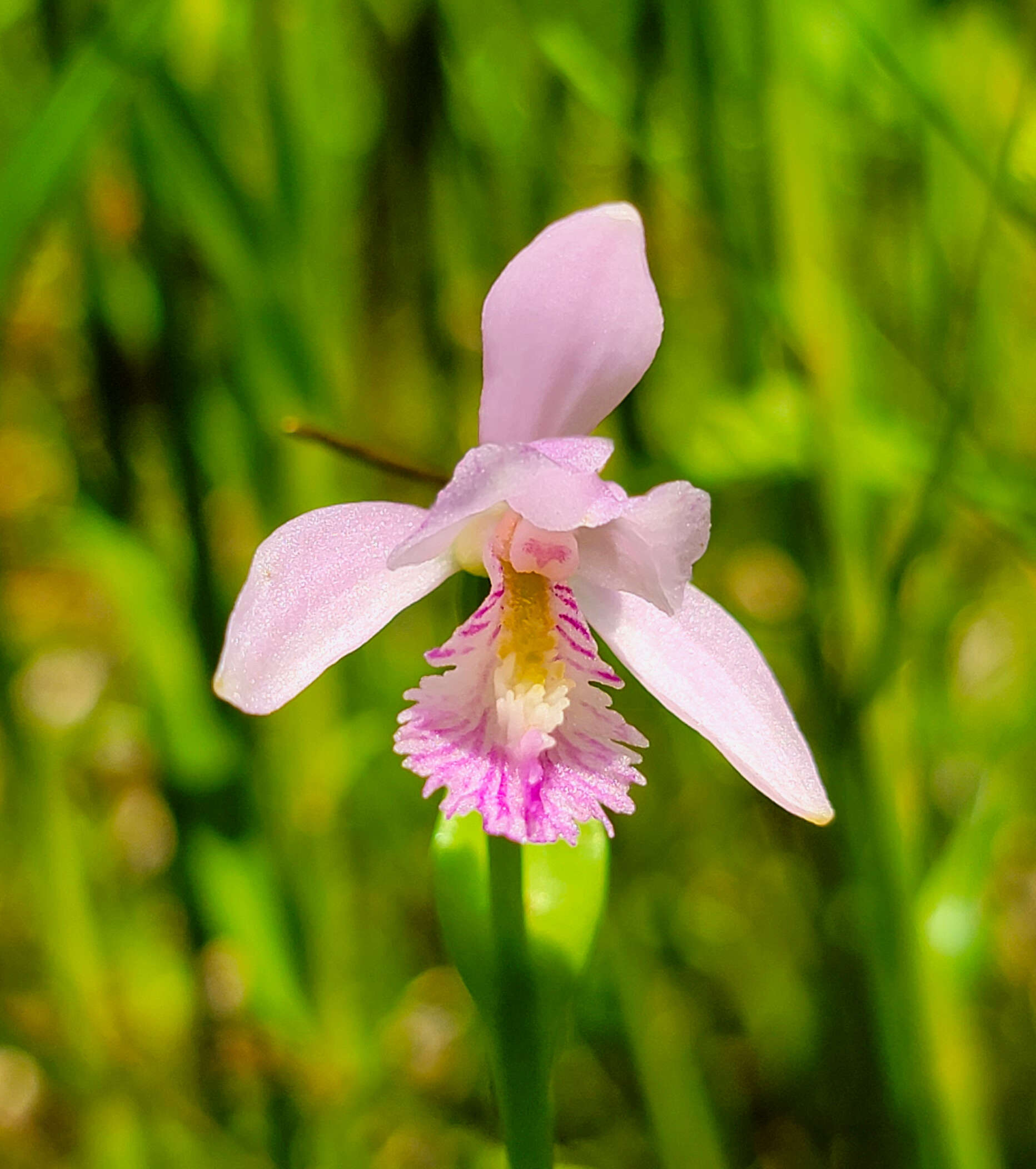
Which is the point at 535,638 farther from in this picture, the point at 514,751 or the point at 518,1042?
the point at 518,1042

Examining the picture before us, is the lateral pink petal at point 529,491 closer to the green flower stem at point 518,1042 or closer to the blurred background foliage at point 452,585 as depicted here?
the green flower stem at point 518,1042

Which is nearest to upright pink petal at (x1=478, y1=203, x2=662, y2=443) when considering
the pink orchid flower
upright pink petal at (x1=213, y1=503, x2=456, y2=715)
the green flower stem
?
the pink orchid flower

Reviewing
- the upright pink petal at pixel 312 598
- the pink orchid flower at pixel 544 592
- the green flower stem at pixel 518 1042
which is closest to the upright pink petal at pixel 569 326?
the pink orchid flower at pixel 544 592

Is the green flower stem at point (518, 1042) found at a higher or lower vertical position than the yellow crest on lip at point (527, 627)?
lower

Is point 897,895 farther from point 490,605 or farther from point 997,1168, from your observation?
point 490,605

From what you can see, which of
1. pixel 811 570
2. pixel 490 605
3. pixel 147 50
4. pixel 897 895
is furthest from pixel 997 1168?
pixel 147 50

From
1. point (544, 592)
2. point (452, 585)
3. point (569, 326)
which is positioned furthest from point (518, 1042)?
point (452, 585)
